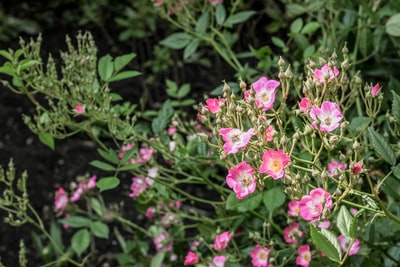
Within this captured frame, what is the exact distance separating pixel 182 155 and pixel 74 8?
9.34ft

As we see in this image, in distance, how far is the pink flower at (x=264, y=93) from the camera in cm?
98

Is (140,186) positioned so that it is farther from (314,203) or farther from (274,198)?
(314,203)

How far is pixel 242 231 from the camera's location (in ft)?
6.03

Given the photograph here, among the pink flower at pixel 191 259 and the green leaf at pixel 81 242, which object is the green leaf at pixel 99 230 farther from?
the pink flower at pixel 191 259

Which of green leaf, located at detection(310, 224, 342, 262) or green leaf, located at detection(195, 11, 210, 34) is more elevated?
green leaf, located at detection(195, 11, 210, 34)

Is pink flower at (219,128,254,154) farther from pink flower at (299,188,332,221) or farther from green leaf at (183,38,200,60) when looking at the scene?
green leaf at (183,38,200,60)

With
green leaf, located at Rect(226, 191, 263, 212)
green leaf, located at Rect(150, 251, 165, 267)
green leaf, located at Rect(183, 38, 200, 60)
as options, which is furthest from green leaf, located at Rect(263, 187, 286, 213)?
green leaf, located at Rect(183, 38, 200, 60)

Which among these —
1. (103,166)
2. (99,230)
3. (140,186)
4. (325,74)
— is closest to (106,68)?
(103,166)

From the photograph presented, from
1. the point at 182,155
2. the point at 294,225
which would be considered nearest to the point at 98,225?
the point at 182,155

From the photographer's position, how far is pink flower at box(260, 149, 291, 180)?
914 mm

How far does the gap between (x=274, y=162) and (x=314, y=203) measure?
0.10 m

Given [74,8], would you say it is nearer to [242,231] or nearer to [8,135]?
[8,135]

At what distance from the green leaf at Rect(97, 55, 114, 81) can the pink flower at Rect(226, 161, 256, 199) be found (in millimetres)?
533

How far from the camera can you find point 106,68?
1444 millimetres
